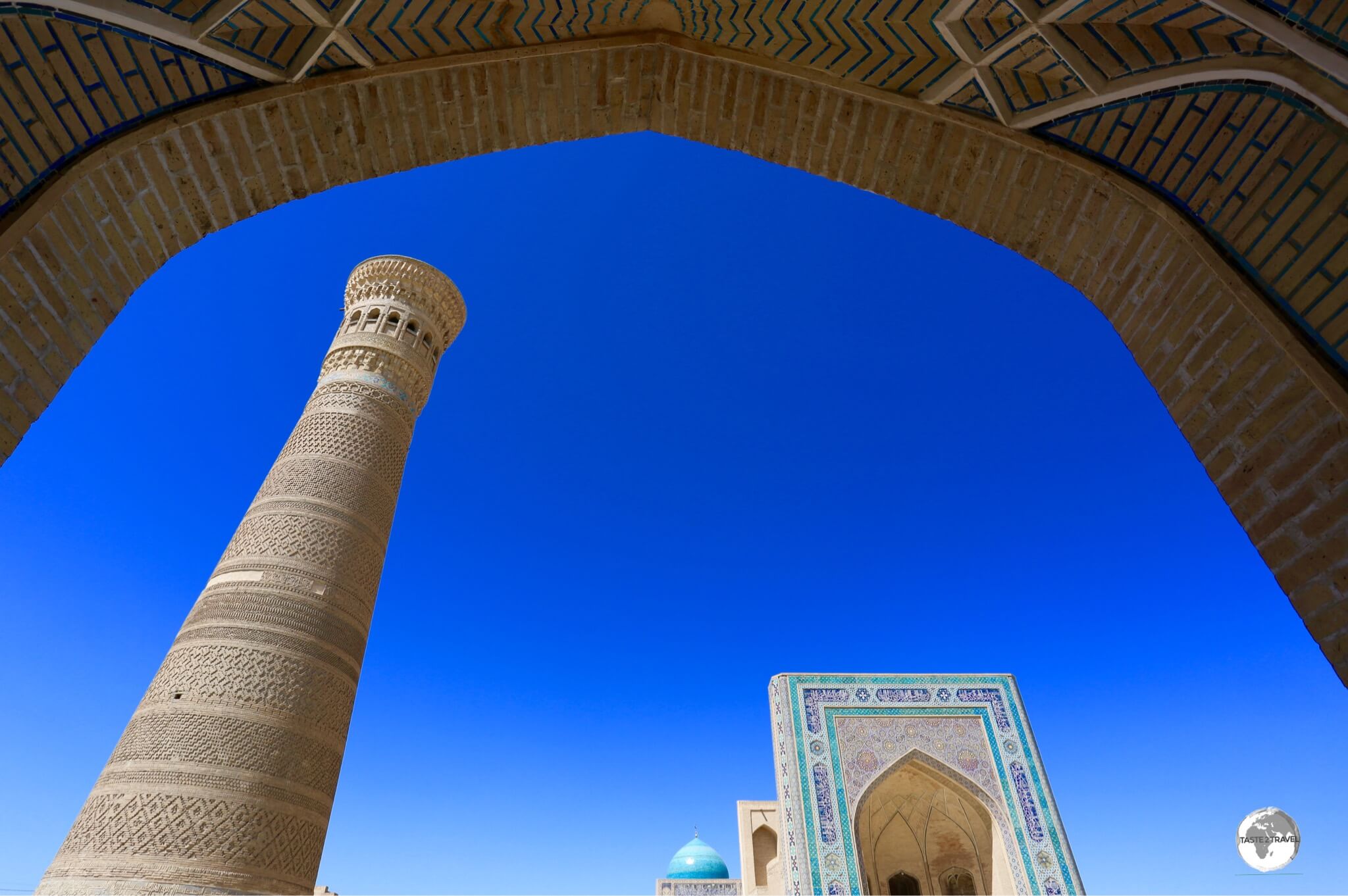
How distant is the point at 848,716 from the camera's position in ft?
32.7

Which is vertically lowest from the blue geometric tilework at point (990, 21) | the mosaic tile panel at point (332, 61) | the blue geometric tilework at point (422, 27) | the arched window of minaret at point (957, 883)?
the arched window of minaret at point (957, 883)

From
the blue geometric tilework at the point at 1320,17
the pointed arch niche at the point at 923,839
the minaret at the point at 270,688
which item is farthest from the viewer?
the pointed arch niche at the point at 923,839

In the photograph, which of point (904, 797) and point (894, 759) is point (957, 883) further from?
point (894, 759)

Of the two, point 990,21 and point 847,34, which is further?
point 847,34

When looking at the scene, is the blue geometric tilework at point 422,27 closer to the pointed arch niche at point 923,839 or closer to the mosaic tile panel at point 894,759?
the mosaic tile panel at point 894,759

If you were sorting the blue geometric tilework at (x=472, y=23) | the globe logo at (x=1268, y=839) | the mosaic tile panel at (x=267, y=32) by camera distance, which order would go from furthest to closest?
the globe logo at (x=1268, y=839)
the blue geometric tilework at (x=472, y=23)
the mosaic tile panel at (x=267, y=32)

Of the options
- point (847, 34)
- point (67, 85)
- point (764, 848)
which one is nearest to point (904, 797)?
point (764, 848)

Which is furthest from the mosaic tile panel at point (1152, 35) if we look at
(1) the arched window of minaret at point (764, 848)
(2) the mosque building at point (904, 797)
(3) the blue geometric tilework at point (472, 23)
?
(1) the arched window of minaret at point (764, 848)

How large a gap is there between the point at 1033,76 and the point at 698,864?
15990mm

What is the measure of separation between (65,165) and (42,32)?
269mm

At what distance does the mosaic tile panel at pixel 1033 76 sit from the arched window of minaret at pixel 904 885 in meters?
12.2

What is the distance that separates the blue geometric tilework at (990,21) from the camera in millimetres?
1939

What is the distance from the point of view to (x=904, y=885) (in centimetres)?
1136

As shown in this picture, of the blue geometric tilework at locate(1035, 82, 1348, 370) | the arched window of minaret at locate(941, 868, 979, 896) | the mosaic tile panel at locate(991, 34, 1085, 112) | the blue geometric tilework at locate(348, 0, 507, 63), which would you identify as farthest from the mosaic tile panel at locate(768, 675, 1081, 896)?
the blue geometric tilework at locate(348, 0, 507, 63)
